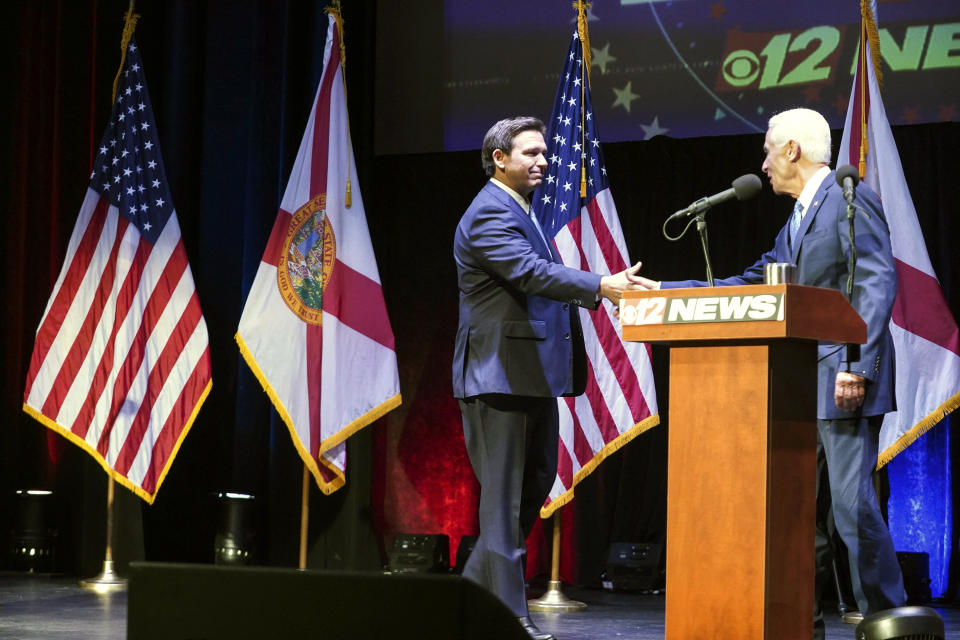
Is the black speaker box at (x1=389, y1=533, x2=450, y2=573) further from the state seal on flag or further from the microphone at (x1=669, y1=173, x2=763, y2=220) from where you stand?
the microphone at (x1=669, y1=173, x2=763, y2=220)

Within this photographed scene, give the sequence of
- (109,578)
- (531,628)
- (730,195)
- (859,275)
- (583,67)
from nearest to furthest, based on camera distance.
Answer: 1. (730,195)
2. (859,275)
3. (531,628)
4. (583,67)
5. (109,578)

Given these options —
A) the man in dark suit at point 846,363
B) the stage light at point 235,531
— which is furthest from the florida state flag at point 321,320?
the man in dark suit at point 846,363

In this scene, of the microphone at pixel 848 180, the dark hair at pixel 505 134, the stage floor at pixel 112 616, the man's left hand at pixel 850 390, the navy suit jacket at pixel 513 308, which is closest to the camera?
the microphone at pixel 848 180

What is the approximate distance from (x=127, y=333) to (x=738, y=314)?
11.8 ft

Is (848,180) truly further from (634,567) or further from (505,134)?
(634,567)

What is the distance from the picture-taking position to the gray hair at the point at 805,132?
338 centimetres

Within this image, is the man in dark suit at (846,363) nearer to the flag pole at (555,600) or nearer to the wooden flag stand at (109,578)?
the flag pole at (555,600)

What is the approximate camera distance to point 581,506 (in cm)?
592

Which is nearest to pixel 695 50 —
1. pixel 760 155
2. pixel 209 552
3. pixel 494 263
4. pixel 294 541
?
pixel 760 155

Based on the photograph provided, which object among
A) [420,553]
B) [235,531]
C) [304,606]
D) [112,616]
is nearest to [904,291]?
[420,553]

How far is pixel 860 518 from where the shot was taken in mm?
3123

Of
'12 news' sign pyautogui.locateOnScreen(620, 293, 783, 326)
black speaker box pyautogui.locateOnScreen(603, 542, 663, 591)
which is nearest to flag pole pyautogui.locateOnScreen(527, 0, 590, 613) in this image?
black speaker box pyautogui.locateOnScreen(603, 542, 663, 591)

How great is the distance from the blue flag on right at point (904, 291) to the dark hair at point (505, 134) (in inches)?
65.3

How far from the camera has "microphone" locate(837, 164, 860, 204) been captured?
303 centimetres
